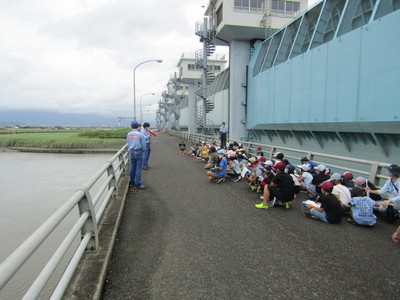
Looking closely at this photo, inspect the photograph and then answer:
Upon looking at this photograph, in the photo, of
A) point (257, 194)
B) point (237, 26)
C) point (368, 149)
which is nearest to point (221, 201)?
point (257, 194)

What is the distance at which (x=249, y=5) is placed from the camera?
20.5 metres

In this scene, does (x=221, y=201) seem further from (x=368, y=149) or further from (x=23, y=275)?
(x=368, y=149)

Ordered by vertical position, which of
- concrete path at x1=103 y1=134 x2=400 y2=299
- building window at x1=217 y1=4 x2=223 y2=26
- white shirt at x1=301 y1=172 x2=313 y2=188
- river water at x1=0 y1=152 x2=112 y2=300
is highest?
building window at x1=217 y1=4 x2=223 y2=26

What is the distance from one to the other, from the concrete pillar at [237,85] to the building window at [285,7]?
3.17 metres

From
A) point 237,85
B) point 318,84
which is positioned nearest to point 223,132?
point 237,85

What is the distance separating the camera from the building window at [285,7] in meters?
21.2

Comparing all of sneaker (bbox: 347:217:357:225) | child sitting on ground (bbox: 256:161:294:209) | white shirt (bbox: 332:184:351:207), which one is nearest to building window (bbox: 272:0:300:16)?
child sitting on ground (bbox: 256:161:294:209)

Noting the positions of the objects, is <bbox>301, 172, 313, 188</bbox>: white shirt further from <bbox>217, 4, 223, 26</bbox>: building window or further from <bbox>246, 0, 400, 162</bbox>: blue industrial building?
<bbox>217, 4, 223, 26</bbox>: building window

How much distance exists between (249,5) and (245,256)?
20.7 metres

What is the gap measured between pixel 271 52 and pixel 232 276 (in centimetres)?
1864

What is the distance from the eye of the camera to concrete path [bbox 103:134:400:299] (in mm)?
3354

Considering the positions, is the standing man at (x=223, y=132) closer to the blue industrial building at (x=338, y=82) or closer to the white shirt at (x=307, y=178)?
the blue industrial building at (x=338, y=82)

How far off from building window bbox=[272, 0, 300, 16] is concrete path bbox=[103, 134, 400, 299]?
19.4m

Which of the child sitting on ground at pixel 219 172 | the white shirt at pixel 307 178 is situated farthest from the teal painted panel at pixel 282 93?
the white shirt at pixel 307 178
